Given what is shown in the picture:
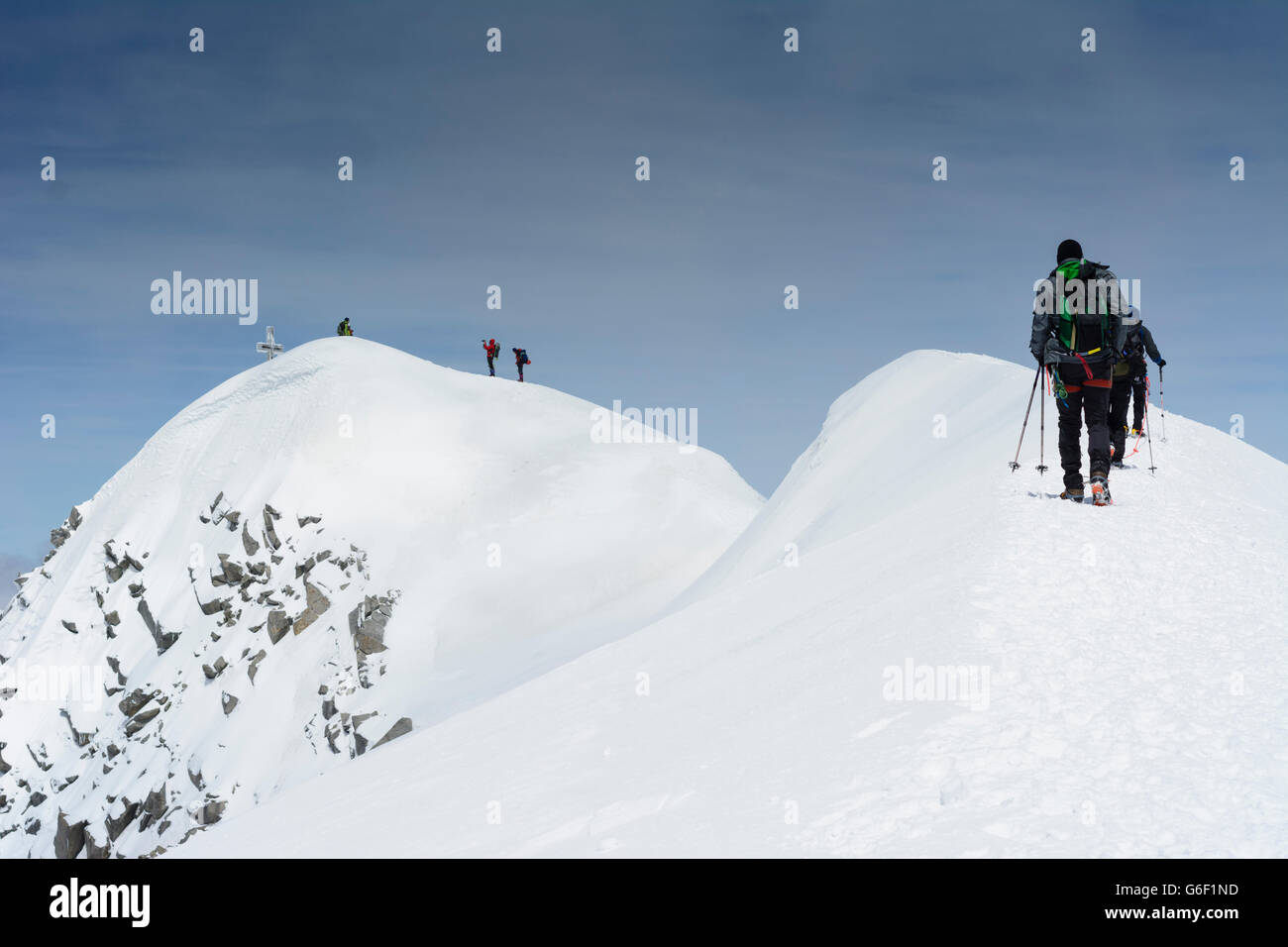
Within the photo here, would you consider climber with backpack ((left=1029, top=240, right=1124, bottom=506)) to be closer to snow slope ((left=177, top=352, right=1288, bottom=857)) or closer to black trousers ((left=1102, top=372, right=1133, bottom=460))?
snow slope ((left=177, top=352, right=1288, bottom=857))

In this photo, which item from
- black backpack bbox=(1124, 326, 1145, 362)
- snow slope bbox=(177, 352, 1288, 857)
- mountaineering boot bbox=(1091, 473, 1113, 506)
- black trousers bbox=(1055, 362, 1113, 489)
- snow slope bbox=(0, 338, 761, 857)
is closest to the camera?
snow slope bbox=(177, 352, 1288, 857)

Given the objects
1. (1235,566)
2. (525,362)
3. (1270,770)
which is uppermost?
(525,362)

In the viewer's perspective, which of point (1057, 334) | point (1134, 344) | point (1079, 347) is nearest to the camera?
point (1079, 347)

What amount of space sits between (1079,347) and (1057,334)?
299mm

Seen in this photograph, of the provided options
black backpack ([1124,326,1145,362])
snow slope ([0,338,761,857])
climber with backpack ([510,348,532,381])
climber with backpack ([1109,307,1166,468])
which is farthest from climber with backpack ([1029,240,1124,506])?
climber with backpack ([510,348,532,381])

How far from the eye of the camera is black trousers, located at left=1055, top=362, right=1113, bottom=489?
1045 cm

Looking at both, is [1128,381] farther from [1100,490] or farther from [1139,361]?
[1100,490]

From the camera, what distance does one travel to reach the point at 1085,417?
10.7 m

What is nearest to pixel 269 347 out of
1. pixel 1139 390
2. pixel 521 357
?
pixel 521 357

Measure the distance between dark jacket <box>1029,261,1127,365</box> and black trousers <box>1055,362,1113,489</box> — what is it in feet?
0.35
